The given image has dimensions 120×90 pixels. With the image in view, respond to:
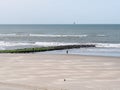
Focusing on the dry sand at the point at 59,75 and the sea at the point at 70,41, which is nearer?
the dry sand at the point at 59,75

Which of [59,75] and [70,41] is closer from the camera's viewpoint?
[59,75]

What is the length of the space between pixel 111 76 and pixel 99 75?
0.67 meters

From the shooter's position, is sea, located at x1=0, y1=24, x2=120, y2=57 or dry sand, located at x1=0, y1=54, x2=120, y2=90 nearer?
dry sand, located at x1=0, y1=54, x2=120, y2=90

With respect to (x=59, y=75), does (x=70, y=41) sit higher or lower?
higher

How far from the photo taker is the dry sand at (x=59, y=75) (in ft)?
52.7

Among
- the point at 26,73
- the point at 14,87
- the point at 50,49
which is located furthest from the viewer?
the point at 50,49

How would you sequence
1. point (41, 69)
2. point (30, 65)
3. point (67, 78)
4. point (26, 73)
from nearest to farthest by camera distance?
point (67, 78) → point (26, 73) → point (41, 69) → point (30, 65)

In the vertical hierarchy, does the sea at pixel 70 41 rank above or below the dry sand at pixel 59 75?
above

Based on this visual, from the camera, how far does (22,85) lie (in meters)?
16.2

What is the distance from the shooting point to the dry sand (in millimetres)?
16078

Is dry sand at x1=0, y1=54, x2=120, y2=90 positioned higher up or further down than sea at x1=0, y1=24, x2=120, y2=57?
further down

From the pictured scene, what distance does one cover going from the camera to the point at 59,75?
1922cm

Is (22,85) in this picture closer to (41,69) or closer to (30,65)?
(41,69)

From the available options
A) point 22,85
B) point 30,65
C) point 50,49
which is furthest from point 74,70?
point 50,49
